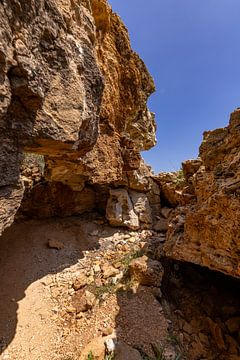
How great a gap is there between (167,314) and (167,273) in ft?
4.31

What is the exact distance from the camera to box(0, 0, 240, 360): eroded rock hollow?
3.22 m

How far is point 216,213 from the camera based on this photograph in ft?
13.9

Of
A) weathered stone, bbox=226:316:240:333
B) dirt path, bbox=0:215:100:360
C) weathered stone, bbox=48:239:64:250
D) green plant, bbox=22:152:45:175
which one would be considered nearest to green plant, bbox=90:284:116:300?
dirt path, bbox=0:215:100:360

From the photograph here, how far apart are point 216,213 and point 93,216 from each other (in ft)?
16.4

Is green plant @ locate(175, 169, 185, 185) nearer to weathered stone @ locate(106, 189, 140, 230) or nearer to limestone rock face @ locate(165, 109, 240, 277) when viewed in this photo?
weathered stone @ locate(106, 189, 140, 230)

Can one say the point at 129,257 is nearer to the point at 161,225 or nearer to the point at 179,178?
the point at 161,225

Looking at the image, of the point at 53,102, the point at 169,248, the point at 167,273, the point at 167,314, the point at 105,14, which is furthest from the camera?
the point at 105,14

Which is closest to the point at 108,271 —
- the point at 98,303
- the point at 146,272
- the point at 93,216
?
the point at 98,303

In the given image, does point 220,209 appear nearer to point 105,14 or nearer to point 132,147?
point 132,147

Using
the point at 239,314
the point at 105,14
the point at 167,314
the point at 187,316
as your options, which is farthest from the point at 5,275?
the point at 105,14

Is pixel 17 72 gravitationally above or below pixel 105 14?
below

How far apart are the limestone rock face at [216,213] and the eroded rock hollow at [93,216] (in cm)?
3

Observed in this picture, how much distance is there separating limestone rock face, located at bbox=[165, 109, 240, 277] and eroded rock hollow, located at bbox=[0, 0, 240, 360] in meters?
0.03

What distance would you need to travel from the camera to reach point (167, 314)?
14.9 ft
